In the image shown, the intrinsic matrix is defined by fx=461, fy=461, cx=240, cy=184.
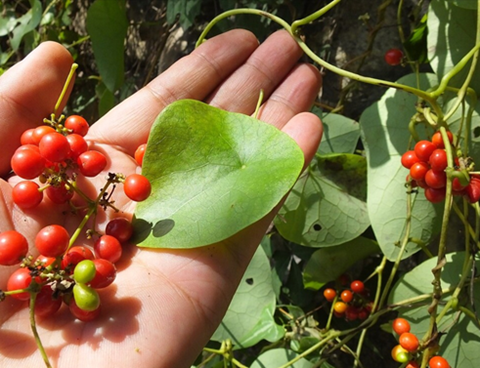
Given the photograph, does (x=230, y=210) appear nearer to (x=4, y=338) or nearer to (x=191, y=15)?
(x=4, y=338)

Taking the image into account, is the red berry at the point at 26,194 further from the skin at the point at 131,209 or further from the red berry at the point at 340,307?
the red berry at the point at 340,307

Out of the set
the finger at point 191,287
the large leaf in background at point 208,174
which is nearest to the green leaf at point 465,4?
the large leaf in background at point 208,174

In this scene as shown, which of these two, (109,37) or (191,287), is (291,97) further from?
(109,37)

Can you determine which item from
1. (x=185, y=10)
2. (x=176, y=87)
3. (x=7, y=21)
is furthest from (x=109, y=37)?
(x=7, y=21)

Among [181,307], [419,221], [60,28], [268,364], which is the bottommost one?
[268,364]

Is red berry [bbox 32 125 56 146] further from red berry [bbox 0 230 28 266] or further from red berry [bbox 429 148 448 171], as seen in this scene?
red berry [bbox 429 148 448 171]

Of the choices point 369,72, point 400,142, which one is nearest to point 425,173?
point 400,142
